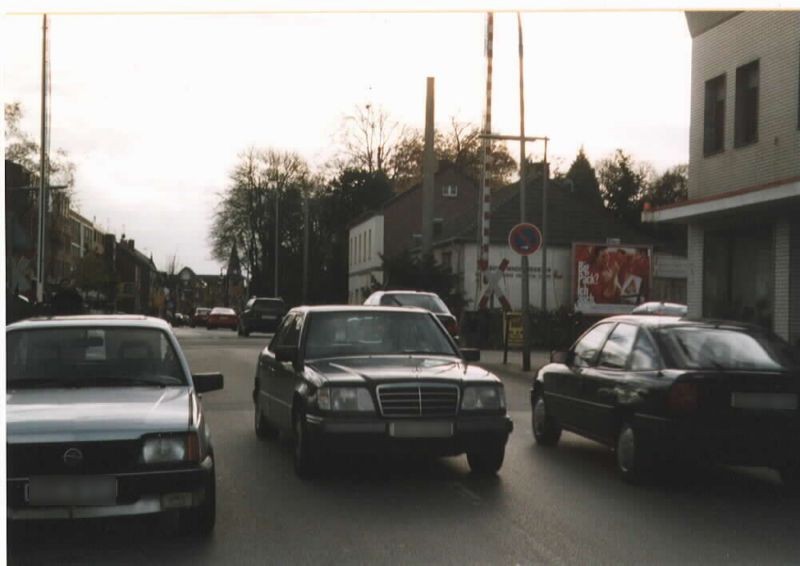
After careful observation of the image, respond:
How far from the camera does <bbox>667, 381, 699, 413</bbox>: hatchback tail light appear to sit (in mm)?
9219

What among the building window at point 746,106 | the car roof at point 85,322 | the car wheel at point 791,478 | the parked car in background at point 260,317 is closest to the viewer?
the car roof at point 85,322

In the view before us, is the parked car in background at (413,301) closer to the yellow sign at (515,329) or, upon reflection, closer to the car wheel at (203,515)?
the yellow sign at (515,329)

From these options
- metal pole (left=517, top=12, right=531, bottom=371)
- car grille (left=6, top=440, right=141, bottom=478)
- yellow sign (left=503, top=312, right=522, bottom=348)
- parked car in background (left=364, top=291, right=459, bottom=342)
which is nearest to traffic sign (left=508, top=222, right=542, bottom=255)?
metal pole (left=517, top=12, right=531, bottom=371)

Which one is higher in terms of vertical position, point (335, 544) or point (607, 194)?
point (607, 194)

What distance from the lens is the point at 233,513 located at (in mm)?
8250

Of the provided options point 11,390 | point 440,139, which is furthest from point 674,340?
point 440,139

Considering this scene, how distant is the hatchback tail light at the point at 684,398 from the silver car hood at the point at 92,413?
377cm

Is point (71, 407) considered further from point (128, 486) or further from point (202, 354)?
point (202, 354)

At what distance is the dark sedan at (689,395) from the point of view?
361 inches

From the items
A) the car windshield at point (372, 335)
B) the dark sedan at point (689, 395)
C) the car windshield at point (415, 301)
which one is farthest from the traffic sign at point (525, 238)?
the car windshield at point (372, 335)

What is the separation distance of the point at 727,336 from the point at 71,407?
5.50m

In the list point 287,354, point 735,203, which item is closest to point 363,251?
point 735,203

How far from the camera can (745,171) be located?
21.2 metres

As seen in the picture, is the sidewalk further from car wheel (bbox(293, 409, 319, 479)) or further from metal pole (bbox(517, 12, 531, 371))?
car wheel (bbox(293, 409, 319, 479))
